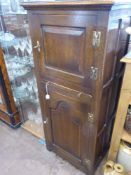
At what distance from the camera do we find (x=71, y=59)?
960 mm

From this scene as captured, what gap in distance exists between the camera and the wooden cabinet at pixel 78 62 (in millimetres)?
798

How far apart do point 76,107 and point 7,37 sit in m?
0.98

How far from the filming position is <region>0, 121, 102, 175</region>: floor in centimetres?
150

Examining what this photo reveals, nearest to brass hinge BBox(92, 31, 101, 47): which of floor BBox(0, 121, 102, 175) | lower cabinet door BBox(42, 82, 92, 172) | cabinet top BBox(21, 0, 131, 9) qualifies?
cabinet top BBox(21, 0, 131, 9)

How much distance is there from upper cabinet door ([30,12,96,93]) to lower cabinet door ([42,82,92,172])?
9cm

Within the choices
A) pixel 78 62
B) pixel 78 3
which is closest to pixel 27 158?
pixel 78 62

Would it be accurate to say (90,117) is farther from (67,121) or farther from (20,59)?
(20,59)

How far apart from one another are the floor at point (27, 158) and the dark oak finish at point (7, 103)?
6.2 inches

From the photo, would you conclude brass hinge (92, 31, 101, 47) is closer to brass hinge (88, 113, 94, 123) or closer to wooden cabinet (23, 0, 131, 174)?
wooden cabinet (23, 0, 131, 174)

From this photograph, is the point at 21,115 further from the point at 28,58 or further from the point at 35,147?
the point at 28,58

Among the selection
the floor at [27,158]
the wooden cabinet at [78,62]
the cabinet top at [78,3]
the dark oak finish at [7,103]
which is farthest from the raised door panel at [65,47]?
the floor at [27,158]

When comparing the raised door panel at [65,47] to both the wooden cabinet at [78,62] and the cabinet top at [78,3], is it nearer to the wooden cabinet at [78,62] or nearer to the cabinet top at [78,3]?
the wooden cabinet at [78,62]

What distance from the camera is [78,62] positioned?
37.0 inches

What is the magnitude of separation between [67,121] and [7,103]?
87 cm
